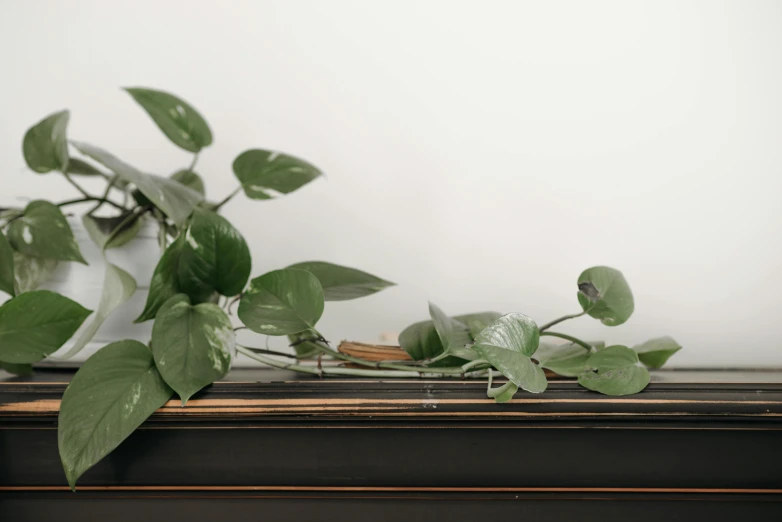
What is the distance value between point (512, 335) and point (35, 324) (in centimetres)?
40

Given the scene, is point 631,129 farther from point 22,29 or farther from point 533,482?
point 22,29

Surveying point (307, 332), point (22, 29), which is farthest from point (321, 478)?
point (22, 29)

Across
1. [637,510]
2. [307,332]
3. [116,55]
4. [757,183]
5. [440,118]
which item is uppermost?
[116,55]

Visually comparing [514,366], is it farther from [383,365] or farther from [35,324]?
[35,324]

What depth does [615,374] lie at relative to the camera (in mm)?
457

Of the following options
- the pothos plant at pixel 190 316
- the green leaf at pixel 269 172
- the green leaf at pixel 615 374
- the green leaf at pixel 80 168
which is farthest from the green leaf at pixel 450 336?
the green leaf at pixel 80 168

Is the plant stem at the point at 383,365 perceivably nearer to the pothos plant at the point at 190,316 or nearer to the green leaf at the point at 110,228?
the pothos plant at the point at 190,316

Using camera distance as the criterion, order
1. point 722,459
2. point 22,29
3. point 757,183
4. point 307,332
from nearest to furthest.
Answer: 1. point 722,459
2. point 307,332
3. point 757,183
4. point 22,29

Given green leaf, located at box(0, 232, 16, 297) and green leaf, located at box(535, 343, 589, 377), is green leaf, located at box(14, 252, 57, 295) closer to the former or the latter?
green leaf, located at box(0, 232, 16, 297)

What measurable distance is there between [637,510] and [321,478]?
0.88 ft

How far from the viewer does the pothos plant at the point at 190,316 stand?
1.34ft

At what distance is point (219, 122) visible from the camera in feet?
2.76

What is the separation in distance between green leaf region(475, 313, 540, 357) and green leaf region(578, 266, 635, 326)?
104 mm

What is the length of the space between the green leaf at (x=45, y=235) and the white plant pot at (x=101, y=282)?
0.21 feet
